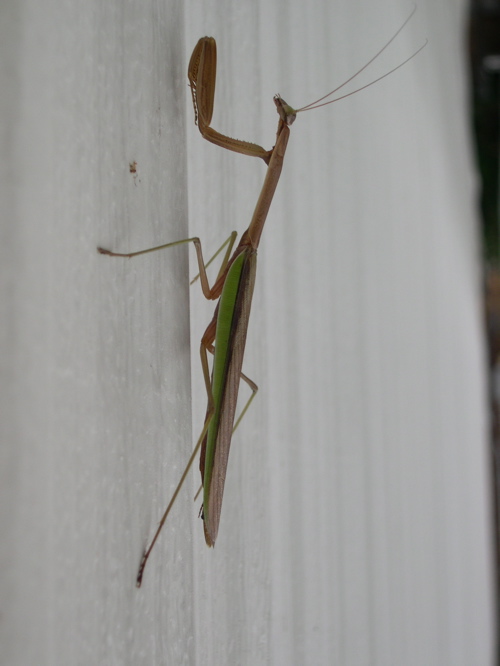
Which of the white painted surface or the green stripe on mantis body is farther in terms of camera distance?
the green stripe on mantis body

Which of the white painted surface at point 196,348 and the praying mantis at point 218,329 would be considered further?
the praying mantis at point 218,329

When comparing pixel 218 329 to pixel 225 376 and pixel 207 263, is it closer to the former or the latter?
pixel 225 376

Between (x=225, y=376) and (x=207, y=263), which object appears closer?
(x=225, y=376)

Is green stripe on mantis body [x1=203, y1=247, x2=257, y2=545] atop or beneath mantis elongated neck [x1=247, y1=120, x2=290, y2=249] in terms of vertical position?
beneath

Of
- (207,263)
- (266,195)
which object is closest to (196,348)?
(207,263)

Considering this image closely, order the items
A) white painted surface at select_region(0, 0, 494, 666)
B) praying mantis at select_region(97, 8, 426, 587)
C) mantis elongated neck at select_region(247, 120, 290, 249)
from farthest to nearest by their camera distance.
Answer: mantis elongated neck at select_region(247, 120, 290, 249) < praying mantis at select_region(97, 8, 426, 587) < white painted surface at select_region(0, 0, 494, 666)

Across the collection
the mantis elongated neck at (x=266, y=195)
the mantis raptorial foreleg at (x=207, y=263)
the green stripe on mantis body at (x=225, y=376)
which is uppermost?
the mantis elongated neck at (x=266, y=195)

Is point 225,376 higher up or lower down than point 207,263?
lower down

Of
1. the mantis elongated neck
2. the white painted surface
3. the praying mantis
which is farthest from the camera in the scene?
the mantis elongated neck
